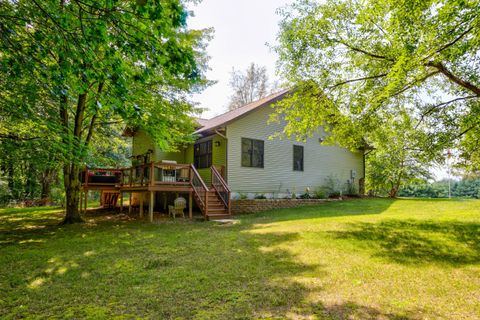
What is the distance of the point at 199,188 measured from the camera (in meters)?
11.6

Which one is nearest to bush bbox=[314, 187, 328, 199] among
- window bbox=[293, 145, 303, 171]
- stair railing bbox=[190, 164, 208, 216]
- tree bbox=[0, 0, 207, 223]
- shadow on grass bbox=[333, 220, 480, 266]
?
window bbox=[293, 145, 303, 171]

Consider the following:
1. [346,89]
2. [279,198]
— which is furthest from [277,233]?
[279,198]

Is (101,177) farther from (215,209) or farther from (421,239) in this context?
(421,239)

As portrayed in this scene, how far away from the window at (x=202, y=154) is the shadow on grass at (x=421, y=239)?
26.0 feet

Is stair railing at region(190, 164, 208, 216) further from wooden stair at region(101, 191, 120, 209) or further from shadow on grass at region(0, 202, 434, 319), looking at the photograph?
wooden stair at region(101, 191, 120, 209)

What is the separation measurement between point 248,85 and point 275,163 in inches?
684

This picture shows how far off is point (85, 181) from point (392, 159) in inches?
674

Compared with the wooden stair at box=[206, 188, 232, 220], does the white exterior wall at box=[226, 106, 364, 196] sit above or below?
above

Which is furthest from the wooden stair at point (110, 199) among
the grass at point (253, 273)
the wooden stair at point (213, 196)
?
the grass at point (253, 273)

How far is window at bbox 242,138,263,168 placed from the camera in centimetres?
1334

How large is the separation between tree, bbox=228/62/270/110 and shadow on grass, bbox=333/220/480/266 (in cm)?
2302

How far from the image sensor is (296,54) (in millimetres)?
9109

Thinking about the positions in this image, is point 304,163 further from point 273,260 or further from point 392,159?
point 273,260

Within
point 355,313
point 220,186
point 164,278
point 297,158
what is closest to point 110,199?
point 220,186
